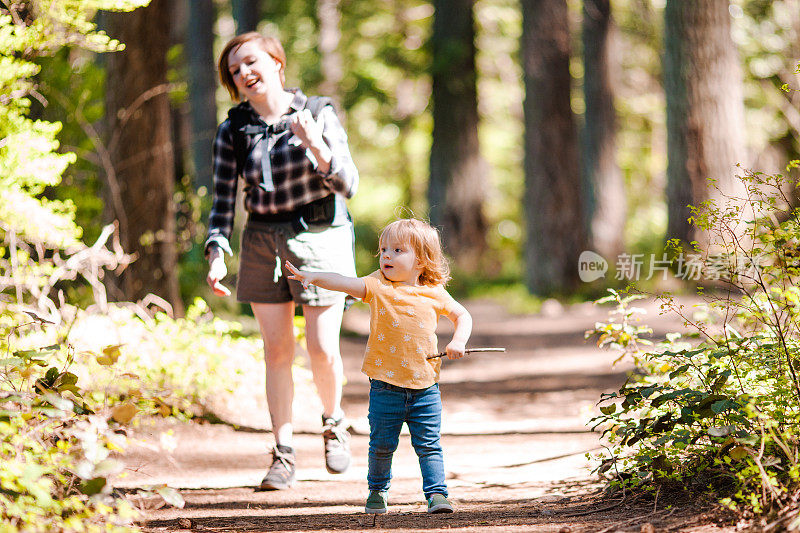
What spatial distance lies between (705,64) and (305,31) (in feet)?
55.4

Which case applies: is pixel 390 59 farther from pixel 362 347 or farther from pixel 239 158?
pixel 239 158

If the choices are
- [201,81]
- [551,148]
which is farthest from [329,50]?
[551,148]

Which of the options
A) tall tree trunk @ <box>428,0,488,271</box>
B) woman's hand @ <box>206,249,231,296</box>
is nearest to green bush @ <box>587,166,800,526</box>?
woman's hand @ <box>206,249,231,296</box>

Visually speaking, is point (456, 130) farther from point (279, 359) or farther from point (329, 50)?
point (279, 359)

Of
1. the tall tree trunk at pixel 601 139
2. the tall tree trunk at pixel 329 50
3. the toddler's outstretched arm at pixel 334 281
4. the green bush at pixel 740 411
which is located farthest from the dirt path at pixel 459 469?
the tall tree trunk at pixel 329 50

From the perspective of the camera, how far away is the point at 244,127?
4.63 m

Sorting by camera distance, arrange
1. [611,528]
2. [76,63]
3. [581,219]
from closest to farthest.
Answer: [611,528] → [76,63] → [581,219]

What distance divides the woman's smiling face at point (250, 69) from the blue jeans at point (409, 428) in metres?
1.67

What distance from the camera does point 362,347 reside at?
37.1 ft

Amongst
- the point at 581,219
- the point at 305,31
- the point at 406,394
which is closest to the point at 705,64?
the point at 581,219

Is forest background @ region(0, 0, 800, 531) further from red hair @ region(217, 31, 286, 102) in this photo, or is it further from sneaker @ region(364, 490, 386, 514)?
sneaker @ region(364, 490, 386, 514)

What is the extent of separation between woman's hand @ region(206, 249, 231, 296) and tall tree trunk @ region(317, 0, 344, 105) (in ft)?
59.7

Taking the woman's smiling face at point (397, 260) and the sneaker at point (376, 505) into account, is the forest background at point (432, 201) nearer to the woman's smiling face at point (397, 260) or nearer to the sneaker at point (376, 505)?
the woman's smiling face at point (397, 260)

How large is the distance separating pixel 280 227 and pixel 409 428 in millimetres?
1323
